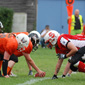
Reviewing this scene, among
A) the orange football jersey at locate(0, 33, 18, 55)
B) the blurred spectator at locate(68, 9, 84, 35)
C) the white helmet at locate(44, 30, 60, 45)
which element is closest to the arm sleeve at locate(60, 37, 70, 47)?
the white helmet at locate(44, 30, 60, 45)

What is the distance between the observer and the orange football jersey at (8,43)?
24.3 ft

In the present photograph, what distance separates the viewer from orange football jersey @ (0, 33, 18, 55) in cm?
740

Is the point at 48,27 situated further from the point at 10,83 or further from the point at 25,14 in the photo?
the point at 10,83

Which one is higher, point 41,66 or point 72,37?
point 72,37

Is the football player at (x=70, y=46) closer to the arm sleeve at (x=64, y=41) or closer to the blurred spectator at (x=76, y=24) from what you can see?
the arm sleeve at (x=64, y=41)

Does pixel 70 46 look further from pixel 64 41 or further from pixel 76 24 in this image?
pixel 76 24

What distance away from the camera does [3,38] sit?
7.66 metres

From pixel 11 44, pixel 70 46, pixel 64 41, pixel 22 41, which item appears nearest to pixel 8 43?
pixel 11 44

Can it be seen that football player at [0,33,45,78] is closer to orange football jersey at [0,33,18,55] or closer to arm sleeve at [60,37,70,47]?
orange football jersey at [0,33,18,55]

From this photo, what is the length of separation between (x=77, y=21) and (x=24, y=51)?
22.0ft

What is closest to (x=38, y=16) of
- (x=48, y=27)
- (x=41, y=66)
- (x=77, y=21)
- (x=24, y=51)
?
(x=48, y=27)

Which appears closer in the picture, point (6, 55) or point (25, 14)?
point (6, 55)

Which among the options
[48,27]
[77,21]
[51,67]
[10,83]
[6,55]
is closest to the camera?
[10,83]

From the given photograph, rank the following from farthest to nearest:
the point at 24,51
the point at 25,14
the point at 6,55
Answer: the point at 25,14 < the point at 24,51 < the point at 6,55
